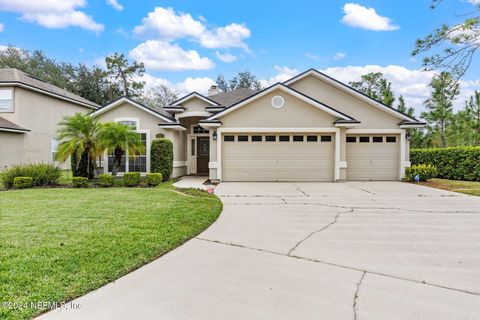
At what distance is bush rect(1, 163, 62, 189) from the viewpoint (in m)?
11.7

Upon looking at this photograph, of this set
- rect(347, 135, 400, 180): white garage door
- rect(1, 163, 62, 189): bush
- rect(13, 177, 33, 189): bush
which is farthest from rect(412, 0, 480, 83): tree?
rect(13, 177, 33, 189): bush

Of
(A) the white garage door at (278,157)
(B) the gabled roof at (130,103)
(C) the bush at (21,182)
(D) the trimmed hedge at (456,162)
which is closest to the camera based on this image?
(C) the bush at (21,182)

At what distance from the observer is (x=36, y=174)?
1205 centimetres

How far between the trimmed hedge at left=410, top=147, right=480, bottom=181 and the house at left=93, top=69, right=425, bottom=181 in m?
2.82

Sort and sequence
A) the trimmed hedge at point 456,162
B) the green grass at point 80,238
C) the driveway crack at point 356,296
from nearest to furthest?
the driveway crack at point 356,296
the green grass at point 80,238
the trimmed hedge at point 456,162

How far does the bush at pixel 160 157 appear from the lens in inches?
546

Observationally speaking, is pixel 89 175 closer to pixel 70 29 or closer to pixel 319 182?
pixel 319 182

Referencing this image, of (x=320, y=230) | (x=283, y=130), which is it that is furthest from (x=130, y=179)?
(x=320, y=230)

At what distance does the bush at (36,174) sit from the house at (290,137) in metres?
3.06

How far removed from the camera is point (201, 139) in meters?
18.0

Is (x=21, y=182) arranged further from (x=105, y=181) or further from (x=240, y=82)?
(x=240, y=82)

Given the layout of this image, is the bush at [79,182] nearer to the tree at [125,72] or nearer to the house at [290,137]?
the house at [290,137]

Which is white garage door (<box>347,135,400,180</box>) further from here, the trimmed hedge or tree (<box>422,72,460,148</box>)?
tree (<box>422,72,460,148</box>)

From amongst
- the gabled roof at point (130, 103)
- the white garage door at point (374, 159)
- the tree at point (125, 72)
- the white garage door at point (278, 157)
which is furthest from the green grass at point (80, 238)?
the tree at point (125, 72)
